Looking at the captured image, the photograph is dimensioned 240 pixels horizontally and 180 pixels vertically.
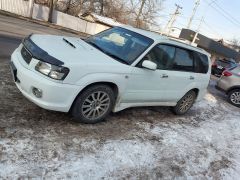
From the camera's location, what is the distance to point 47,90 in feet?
13.8

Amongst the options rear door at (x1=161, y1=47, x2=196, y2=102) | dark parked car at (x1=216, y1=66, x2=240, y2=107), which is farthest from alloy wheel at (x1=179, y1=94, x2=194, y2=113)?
dark parked car at (x1=216, y1=66, x2=240, y2=107)

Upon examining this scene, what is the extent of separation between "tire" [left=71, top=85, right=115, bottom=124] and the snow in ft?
0.57

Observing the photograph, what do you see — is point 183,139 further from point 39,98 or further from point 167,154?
point 39,98

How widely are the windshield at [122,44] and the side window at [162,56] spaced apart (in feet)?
0.57

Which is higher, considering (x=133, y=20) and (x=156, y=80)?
(x=156, y=80)

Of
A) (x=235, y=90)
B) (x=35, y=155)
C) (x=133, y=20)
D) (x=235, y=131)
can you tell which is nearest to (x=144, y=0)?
(x=133, y=20)

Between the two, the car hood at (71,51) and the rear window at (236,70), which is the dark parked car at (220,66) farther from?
the car hood at (71,51)

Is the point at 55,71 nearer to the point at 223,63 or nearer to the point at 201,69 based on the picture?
the point at 201,69

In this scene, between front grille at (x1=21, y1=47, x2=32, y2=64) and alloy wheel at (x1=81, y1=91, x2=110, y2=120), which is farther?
alloy wheel at (x1=81, y1=91, x2=110, y2=120)

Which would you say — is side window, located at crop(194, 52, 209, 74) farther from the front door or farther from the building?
the building

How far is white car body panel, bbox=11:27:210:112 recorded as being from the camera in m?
4.28

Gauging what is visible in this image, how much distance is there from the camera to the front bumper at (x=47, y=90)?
421cm

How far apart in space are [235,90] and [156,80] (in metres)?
6.91

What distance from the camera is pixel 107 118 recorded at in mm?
5605
